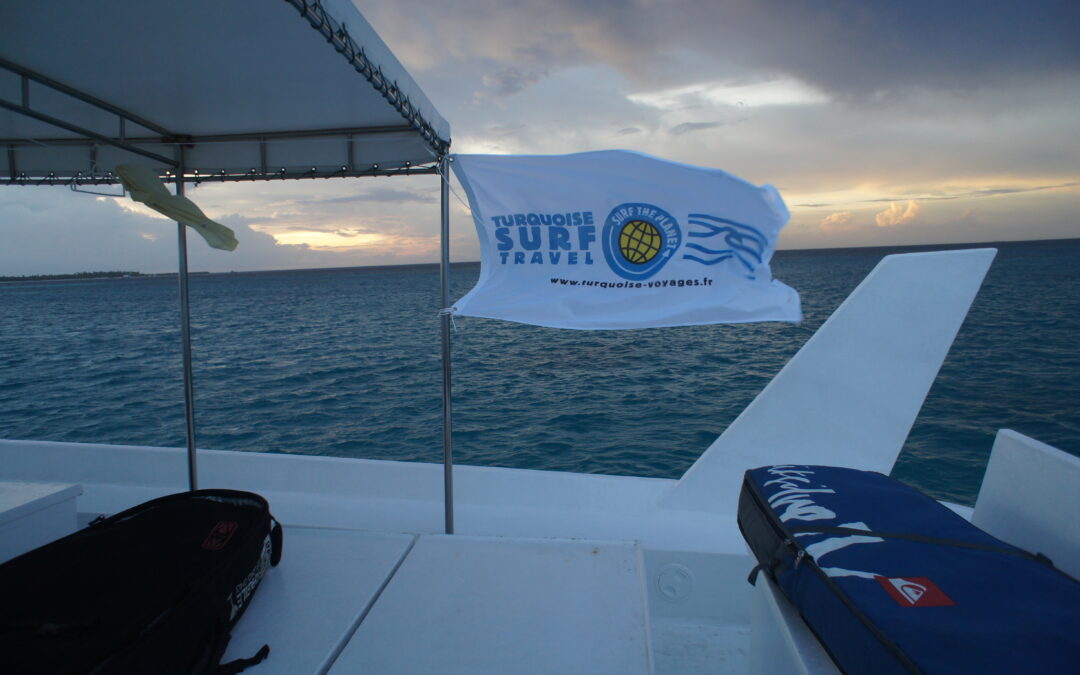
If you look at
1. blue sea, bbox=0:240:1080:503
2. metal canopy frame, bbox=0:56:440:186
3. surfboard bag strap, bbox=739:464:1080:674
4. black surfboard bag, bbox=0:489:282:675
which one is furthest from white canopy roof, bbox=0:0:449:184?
blue sea, bbox=0:240:1080:503

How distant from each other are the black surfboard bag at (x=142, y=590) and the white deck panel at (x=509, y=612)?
1.36 feet

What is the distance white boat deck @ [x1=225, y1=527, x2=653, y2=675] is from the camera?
1584mm

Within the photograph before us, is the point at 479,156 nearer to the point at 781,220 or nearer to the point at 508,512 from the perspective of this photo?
the point at 781,220

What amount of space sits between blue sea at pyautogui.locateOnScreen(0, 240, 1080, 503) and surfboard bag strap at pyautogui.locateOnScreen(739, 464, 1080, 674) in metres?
8.18

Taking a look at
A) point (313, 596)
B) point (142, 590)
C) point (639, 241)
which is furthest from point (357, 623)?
point (639, 241)

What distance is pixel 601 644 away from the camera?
5.38 ft

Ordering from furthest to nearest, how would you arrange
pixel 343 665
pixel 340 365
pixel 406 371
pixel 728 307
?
pixel 340 365, pixel 406 371, pixel 728 307, pixel 343 665

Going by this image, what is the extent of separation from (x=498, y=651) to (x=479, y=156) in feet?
6.77

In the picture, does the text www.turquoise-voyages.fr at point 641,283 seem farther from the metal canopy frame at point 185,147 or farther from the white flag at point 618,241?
the metal canopy frame at point 185,147

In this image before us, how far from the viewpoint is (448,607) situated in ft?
6.01

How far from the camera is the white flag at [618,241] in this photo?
8.27 feet

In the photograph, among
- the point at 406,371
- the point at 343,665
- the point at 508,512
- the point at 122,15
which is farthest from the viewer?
the point at 406,371

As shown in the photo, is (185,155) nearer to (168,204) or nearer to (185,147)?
(185,147)

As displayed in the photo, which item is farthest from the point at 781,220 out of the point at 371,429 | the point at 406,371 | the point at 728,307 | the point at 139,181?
the point at 406,371
